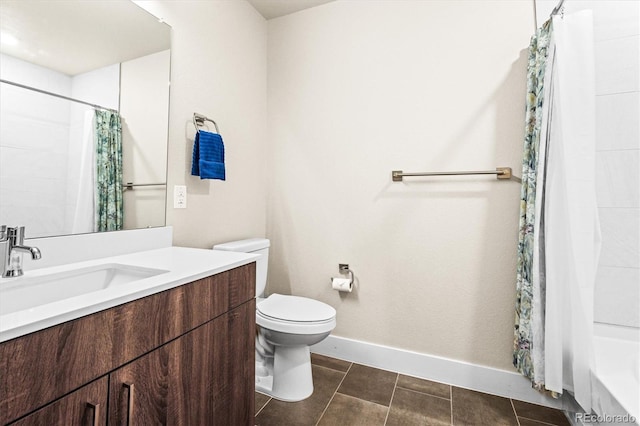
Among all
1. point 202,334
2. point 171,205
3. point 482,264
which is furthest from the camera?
point 482,264

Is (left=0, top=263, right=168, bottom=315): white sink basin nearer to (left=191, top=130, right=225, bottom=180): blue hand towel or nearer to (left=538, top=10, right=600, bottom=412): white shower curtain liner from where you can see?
(left=191, top=130, right=225, bottom=180): blue hand towel

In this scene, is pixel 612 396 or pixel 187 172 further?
pixel 187 172

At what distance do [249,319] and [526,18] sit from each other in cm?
207

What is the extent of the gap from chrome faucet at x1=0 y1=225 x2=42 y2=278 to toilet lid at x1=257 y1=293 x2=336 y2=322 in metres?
1.00

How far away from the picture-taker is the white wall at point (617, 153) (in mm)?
1504

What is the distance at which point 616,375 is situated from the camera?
1298 millimetres

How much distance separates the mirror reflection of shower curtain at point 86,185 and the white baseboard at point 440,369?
158 cm

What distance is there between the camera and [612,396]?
44.0 inches

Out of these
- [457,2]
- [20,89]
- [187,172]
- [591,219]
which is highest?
[457,2]

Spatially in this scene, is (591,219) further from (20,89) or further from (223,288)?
(20,89)

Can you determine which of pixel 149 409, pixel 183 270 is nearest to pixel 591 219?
pixel 183 270

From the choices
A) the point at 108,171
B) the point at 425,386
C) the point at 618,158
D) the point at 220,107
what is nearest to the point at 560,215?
the point at 618,158

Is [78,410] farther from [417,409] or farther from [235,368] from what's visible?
[417,409]

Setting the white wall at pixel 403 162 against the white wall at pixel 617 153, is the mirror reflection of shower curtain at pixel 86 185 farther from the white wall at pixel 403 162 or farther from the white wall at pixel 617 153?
the white wall at pixel 617 153
